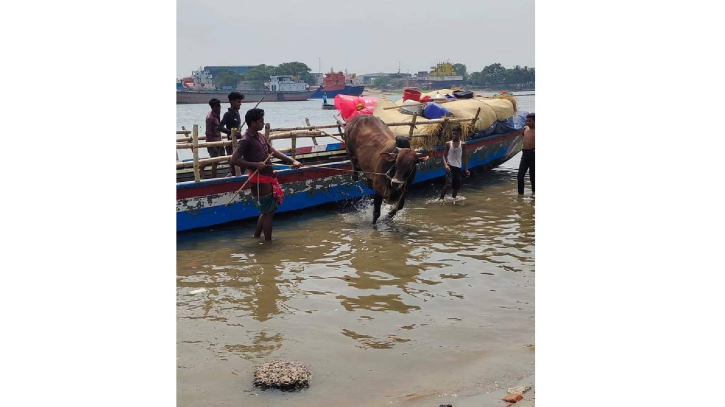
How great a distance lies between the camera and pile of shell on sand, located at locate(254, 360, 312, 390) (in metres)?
4.64

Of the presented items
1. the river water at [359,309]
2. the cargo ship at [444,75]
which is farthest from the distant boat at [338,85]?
the river water at [359,309]

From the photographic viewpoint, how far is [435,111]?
44.3ft

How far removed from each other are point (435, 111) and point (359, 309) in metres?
7.83

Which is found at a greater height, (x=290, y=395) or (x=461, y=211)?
(x=461, y=211)

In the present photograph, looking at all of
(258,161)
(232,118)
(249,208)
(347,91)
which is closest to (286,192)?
(249,208)

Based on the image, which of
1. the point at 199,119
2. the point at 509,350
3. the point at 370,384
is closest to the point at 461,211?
the point at 509,350

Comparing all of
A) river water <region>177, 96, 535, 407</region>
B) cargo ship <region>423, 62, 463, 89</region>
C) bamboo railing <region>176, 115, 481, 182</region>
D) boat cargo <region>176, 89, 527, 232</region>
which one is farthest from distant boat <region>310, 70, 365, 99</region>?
river water <region>177, 96, 535, 407</region>

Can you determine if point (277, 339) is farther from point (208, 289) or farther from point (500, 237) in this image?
point (500, 237)

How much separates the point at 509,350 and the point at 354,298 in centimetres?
181

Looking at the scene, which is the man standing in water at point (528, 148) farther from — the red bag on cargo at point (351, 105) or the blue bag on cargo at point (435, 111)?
the red bag on cargo at point (351, 105)

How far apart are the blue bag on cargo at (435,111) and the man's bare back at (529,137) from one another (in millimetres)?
1865

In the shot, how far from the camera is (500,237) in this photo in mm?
9461

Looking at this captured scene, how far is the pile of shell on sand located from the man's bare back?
27.7 ft

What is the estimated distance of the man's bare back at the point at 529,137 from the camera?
12.2 metres
